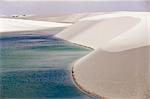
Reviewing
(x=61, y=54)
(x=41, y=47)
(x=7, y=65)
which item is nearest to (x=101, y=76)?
(x=7, y=65)

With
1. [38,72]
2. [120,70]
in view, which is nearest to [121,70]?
[120,70]

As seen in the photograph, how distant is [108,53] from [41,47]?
443 centimetres

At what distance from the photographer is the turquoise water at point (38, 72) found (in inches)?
208

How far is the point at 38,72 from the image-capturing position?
6727mm

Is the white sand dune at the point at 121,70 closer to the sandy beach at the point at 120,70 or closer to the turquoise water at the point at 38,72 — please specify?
the sandy beach at the point at 120,70

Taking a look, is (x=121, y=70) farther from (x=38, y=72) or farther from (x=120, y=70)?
(x=38, y=72)

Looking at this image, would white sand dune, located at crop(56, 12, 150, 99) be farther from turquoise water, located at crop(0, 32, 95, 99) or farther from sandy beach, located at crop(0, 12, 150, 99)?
turquoise water, located at crop(0, 32, 95, 99)

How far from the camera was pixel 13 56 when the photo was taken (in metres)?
8.60

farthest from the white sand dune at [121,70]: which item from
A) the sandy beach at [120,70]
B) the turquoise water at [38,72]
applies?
the turquoise water at [38,72]

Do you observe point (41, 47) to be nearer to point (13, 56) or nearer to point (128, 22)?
point (13, 56)

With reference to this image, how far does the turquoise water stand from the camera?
529cm

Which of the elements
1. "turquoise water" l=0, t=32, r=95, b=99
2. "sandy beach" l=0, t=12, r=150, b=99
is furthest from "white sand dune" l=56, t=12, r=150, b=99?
"turquoise water" l=0, t=32, r=95, b=99

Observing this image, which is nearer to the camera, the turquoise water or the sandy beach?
the sandy beach

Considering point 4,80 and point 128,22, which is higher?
point 128,22
